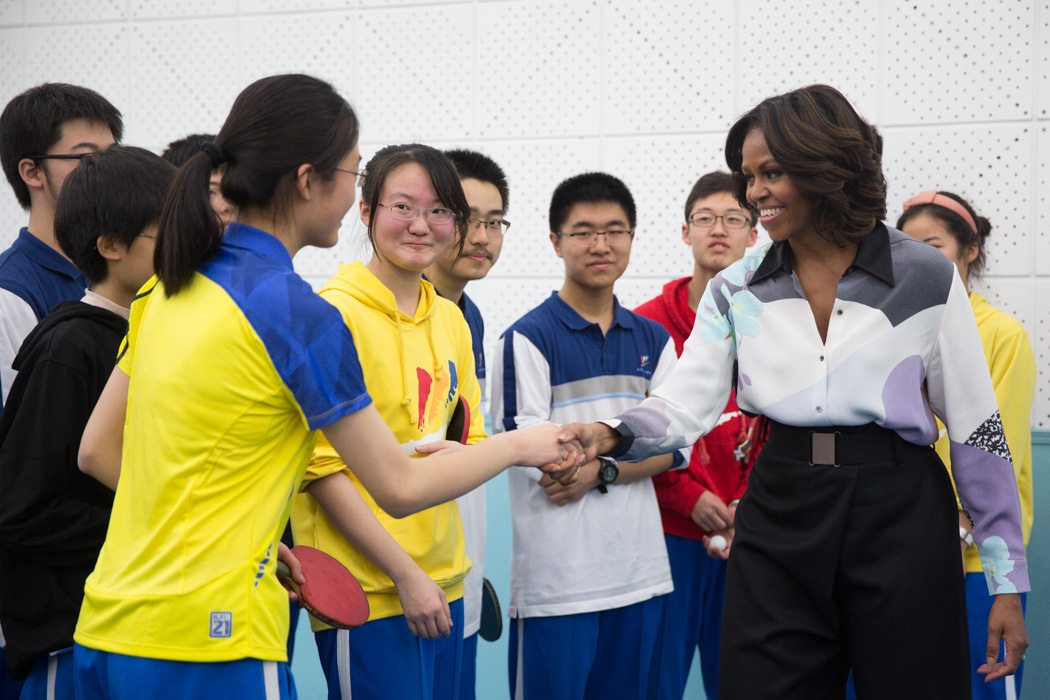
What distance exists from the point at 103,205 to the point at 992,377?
2812 mm

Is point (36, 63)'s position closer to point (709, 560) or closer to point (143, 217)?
point (143, 217)

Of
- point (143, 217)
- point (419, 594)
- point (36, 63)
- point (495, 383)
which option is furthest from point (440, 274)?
point (36, 63)

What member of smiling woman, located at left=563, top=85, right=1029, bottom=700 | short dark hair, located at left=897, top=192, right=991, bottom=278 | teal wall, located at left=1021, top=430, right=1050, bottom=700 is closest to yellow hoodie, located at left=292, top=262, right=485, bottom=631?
smiling woman, located at left=563, top=85, right=1029, bottom=700

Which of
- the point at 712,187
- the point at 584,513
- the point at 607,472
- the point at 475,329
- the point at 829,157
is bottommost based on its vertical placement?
the point at 584,513

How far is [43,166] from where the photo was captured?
8.12 ft

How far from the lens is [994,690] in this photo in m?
2.78

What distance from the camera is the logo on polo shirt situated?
1278 mm

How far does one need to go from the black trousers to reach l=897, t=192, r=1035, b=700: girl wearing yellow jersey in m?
1.03

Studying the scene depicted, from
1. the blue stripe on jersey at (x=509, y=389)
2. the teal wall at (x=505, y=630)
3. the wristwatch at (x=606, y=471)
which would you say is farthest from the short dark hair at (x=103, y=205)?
the teal wall at (x=505, y=630)

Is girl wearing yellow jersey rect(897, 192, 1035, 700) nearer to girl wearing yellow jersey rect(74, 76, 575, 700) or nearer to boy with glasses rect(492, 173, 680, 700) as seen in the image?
boy with glasses rect(492, 173, 680, 700)

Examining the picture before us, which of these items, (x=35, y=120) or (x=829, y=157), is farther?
(x=35, y=120)

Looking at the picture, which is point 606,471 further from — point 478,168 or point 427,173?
point 478,168

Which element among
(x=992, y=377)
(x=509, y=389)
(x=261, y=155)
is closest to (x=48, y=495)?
(x=261, y=155)

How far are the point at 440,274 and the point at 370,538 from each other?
50.5 inches
